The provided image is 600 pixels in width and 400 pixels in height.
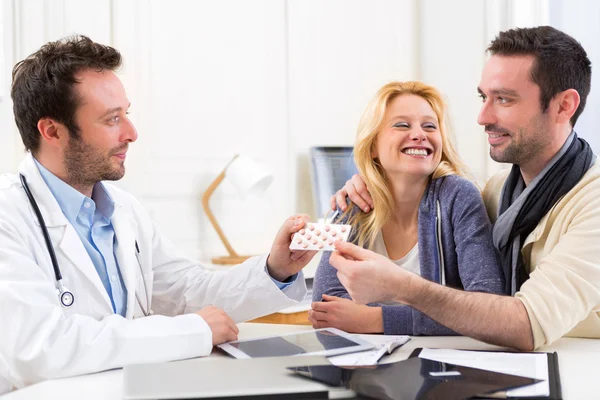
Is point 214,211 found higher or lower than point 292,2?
lower

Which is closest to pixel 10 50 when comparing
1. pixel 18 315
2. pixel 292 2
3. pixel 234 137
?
pixel 234 137

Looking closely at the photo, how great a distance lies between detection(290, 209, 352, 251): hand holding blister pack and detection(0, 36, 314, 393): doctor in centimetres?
23

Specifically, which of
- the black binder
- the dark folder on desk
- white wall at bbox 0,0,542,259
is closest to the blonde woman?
the black binder

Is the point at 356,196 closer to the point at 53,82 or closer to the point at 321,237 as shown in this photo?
the point at 321,237

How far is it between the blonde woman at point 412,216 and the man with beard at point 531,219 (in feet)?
0.20

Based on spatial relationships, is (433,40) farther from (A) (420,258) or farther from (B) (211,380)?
(B) (211,380)

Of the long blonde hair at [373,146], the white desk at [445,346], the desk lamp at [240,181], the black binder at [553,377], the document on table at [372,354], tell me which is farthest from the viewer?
the desk lamp at [240,181]

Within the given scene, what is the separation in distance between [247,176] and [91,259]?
6.52 feet

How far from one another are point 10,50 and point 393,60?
2465mm

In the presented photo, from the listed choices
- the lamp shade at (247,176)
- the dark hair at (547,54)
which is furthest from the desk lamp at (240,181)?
the dark hair at (547,54)

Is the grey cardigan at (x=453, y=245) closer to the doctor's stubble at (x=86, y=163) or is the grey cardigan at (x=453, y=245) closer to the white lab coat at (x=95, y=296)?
the white lab coat at (x=95, y=296)

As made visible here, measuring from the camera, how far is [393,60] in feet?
15.9

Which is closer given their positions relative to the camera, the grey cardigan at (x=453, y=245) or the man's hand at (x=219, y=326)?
the man's hand at (x=219, y=326)

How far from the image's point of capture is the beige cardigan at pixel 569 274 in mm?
1752
